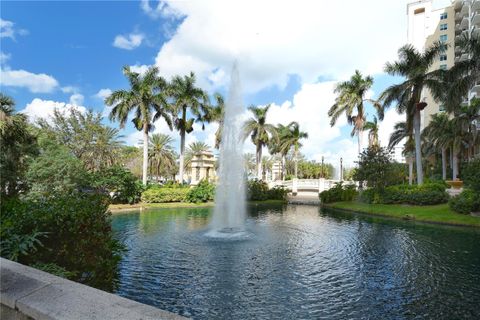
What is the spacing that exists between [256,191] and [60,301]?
126 ft

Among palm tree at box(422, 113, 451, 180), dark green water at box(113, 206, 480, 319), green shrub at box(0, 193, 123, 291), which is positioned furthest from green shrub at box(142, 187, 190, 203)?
palm tree at box(422, 113, 451, 180)

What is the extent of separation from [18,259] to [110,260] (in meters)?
2.27

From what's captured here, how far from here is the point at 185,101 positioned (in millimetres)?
41031

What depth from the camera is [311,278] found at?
32.9 feet

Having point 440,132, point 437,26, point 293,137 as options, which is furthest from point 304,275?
point 437,26

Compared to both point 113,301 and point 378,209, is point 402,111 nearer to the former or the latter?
point 378,209

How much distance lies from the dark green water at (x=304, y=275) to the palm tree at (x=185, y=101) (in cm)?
2519

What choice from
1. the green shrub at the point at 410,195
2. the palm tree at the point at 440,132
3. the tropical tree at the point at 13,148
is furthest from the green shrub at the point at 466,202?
the tropical tree at the point at 13,148

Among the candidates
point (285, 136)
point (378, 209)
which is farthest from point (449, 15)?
point (378, 209)

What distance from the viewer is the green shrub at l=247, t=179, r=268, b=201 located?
4097 centimetres

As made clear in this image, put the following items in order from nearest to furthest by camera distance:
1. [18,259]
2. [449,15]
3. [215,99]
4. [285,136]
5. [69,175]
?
[18,259]
[69,175]
[215,99]
[285,136]
[449,15]

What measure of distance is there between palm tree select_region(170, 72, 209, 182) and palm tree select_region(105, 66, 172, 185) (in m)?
1.70

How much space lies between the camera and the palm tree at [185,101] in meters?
40.8

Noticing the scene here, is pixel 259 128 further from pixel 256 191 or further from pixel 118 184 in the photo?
pixel 118 184
